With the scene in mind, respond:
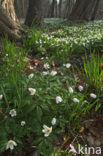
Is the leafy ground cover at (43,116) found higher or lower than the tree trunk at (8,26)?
lower

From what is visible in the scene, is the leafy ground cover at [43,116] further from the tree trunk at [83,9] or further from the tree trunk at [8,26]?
the tree trunk at [83,9]

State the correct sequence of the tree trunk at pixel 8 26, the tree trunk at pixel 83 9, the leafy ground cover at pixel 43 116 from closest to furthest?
the leafy ground cover at pixel 43 116 < the tree trunk at pixel 8 26 < the tree trunk at pixel 83 9

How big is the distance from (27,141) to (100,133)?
914mm

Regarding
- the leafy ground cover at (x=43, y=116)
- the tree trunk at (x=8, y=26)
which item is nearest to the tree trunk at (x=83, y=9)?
the tree trunk at (x=8, y=26)

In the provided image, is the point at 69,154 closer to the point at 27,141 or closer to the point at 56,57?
the point at 27,141

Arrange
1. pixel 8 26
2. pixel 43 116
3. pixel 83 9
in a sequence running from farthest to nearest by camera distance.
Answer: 1. pixel 83 9
2. pixel 8 26
3. pixel 43 116

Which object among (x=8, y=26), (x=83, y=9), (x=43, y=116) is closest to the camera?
(x=43, y=116)

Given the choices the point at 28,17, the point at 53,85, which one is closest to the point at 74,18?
the point at 28,17

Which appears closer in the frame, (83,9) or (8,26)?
(8,26)

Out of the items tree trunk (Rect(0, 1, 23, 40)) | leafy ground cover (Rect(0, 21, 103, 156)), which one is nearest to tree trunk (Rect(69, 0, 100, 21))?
tree trunk (Rect(0, 1, 23, 40))

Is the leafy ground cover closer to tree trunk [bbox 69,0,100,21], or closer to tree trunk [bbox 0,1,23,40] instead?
tree trunk [bbox 0,1,23,40]

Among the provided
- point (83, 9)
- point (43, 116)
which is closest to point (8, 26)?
→ point (43, 116)

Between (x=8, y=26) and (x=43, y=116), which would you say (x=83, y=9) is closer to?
(x=8, y=26)

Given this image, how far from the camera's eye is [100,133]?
5.30 feet
